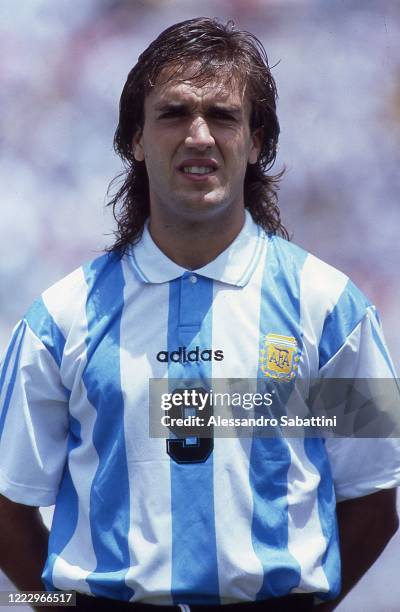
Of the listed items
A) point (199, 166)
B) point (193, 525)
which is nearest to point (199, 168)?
point (199, 166)

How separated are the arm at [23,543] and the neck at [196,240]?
1.71 feet

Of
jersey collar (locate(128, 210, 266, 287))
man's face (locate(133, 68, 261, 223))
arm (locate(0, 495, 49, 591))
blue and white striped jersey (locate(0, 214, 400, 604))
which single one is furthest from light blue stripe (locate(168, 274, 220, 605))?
arm (locate(0, 495, 49, 591))

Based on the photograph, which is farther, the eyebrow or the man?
the eyebrow

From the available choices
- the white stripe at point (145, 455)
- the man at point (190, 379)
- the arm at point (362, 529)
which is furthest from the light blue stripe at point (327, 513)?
the white stripe at point (145, 455)

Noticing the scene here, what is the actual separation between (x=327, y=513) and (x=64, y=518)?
43cm

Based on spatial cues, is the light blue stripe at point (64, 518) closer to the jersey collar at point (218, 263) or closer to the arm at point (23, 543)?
the arm at point (23, 543)

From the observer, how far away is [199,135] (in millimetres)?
1710

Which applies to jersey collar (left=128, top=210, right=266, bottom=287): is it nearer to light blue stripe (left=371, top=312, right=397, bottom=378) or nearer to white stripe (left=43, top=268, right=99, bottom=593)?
white stripe (left=43, top=268, right=99, bottom=593)

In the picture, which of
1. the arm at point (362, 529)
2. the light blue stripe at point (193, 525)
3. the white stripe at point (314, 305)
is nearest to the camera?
the light blue stripe at point (193, 525)

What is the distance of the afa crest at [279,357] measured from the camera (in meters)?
1.68

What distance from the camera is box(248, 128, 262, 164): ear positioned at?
1.88 meters

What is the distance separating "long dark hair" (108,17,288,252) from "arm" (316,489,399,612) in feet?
1.68

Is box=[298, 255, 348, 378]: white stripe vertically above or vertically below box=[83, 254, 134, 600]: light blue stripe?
above

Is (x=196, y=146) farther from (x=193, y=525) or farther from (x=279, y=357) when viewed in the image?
(x=193, y=525)
